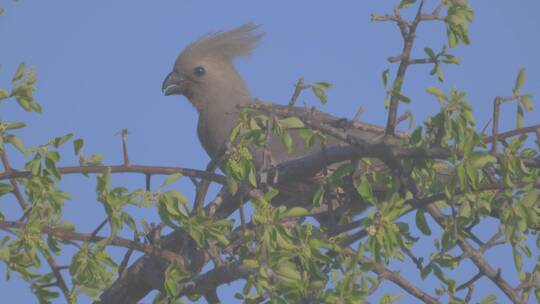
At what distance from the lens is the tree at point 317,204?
10.1ft

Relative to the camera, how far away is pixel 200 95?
845cm

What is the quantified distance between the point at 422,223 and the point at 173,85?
5457 mm

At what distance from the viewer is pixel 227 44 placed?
846 centimetres

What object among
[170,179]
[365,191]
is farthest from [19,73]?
[365,191]

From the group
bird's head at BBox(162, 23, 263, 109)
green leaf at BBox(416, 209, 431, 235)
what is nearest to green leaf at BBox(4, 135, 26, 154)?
green leaf at BBox(416, 209, 431, 235)

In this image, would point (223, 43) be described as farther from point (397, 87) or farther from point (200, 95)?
point (397, 87)

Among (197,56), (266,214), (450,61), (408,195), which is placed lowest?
(266,214)

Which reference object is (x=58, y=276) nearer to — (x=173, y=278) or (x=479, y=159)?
(x=173, y=278)

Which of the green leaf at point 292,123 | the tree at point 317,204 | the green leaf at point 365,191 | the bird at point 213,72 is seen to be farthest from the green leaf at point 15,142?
the bird at point 213,72

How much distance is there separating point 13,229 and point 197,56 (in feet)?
17.3

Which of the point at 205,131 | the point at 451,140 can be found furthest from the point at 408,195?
the point at 205,131

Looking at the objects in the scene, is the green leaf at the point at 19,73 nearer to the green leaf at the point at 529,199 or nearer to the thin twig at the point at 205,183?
the thin twig at the point at 205,183

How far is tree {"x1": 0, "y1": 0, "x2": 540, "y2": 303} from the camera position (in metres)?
3.07

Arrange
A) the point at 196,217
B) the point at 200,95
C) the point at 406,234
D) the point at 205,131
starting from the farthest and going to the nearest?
the point at 200,95 → the point at 205,131 → the point at 406,234 → the point at 196,217
